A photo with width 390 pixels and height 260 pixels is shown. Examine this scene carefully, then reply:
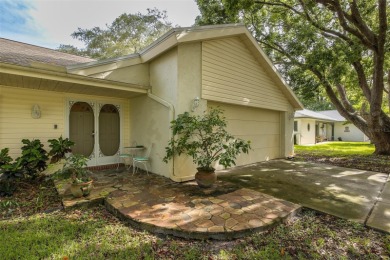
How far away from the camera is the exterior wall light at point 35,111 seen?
17.7 ft

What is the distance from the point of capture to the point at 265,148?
28.7ft

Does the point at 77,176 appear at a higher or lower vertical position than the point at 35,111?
lower

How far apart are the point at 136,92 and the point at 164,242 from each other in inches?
174

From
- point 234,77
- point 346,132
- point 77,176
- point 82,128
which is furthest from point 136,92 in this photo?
point 346,132

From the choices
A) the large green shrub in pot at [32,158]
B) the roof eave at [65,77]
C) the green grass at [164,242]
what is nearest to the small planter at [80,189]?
the green grass at [164,242]

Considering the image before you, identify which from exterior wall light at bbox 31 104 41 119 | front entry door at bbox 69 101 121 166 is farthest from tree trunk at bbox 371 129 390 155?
exterior wall light at bbox 31 104 41 119

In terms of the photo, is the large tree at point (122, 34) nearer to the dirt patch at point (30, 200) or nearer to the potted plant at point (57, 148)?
the potted plant at point (57, 148)

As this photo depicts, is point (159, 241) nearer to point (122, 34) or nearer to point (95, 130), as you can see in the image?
point (95, 130)

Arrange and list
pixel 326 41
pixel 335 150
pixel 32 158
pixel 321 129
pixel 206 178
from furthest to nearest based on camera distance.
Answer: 1. pixel 321 129
2. pixel 335 150
3. pixel 326 41
4. pixel 32 158
5. pixel 206 178

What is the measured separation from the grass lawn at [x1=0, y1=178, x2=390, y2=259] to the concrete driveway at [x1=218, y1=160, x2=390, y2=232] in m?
0.52

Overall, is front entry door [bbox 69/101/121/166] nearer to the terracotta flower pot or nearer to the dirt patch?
the dirt patch

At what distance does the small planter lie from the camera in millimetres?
3943

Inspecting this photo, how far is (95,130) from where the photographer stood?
21.0 feet

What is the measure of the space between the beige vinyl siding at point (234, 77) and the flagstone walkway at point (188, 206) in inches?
110
